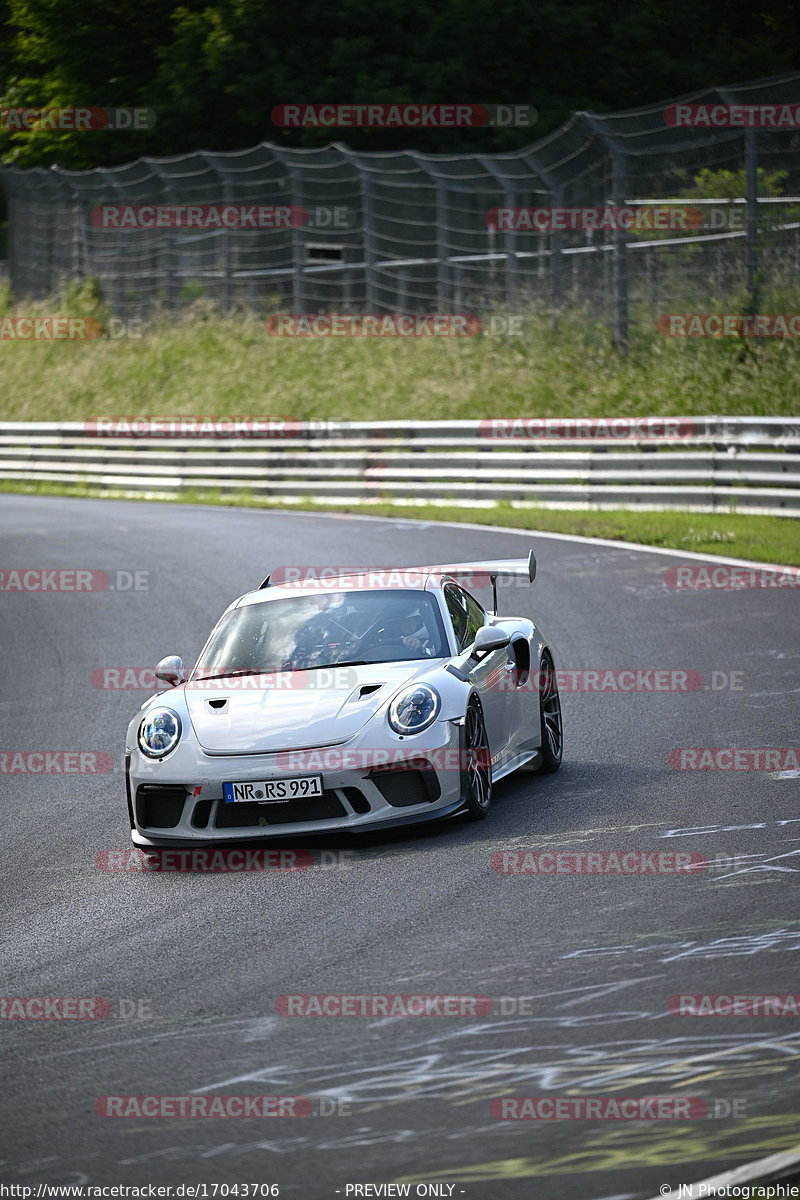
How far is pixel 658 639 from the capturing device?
13375 millimetres

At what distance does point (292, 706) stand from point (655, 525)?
1263cm

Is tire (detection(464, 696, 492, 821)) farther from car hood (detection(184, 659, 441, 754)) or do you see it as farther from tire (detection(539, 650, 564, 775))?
tire (detection(539, 650, 564, 775))

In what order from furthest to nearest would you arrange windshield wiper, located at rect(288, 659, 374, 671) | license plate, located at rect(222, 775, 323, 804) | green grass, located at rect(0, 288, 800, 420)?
green grass, located at rect(0, 288, 800, 420) → windshield wiper, located at rect(288, 659, 374, 671) → license plate, located at rect(222, 775, 323, 804)

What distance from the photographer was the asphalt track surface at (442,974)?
14.7 ft

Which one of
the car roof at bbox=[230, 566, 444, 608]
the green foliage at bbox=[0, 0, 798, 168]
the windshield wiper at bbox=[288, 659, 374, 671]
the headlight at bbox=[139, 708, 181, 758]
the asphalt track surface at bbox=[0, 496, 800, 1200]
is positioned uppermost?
the green foliage at bbox=[0, 0, 798, 168]

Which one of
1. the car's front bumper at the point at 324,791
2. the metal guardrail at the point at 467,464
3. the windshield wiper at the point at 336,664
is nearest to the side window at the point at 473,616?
the windshield wiper at the point at 336,664

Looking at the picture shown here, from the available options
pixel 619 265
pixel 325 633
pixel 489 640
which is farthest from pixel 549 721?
pixel 619 265

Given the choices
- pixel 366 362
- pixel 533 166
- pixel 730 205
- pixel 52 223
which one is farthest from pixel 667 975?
pixel 52 223

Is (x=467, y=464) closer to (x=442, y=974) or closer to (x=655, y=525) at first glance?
(x=655, y=525)

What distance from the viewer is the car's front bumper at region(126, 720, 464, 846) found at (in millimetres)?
8023

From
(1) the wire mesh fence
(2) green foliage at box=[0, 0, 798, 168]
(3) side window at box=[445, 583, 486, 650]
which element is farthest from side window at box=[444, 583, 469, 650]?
(2) green foliage at box=[0, 0, 798, 168]

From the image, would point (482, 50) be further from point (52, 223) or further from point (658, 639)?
point (658, 639)

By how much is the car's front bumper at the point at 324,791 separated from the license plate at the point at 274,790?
3 centimetres

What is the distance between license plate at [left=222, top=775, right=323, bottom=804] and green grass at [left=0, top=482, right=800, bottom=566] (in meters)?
10.3
